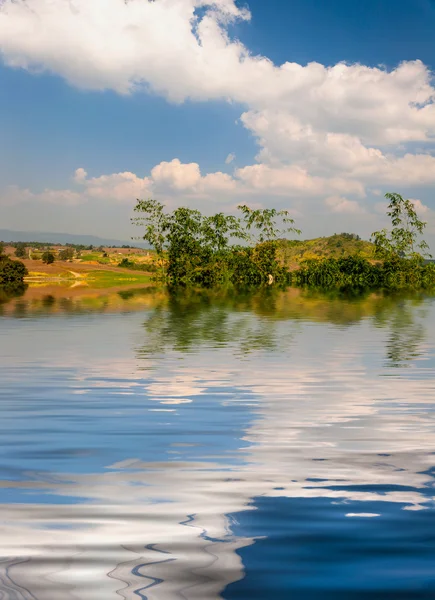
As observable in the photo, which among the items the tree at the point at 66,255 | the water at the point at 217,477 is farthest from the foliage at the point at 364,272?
the water at the point at 217,477

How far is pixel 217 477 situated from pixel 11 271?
4958 cm

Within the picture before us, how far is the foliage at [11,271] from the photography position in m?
51.0

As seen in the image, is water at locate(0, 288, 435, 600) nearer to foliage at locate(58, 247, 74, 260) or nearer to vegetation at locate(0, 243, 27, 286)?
vegetation at locate(0, 243, 27, 286)

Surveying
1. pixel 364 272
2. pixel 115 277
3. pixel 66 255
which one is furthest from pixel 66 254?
pixel 364 272

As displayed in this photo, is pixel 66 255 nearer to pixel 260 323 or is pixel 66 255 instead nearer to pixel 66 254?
pixel 66 254

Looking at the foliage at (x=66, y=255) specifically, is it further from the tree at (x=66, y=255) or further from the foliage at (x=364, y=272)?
the foliage at (x=364, y=272)

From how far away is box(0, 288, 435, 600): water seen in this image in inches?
120

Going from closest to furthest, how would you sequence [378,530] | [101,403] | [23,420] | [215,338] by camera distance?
[378,530], [23,420], [101,403], [215,338]

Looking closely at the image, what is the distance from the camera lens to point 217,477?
14.9ft

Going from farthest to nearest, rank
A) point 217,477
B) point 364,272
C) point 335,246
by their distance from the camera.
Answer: point 335,246, point 364,272, point 217,477

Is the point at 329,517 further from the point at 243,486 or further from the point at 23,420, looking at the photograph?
the point at 23,420

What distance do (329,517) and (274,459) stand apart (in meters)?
1.27

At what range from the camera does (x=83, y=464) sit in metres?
4.89

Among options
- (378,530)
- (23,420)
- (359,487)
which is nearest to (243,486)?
(359,487)
